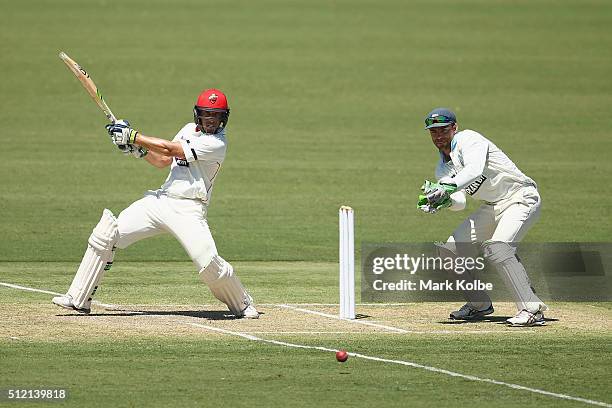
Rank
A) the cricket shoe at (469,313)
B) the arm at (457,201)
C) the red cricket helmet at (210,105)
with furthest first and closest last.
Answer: the cricket shoe at (469,313) < the arm at (457,201) < the red cricket helmet at (210,105)

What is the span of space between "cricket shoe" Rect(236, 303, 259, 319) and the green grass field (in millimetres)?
108

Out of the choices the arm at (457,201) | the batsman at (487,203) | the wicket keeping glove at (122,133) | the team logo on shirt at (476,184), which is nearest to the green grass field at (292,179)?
the batsman at (487,203)

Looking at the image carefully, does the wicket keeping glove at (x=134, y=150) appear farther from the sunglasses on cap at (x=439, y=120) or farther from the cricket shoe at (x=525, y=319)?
the cricket shoe at (x=525, y=319)

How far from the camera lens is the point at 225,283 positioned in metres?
13.0

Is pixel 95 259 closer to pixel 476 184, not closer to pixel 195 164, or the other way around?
pixel 195 164

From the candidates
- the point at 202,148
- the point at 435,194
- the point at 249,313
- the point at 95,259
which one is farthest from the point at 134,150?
the point at 435,194

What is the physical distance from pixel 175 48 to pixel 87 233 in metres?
19.3

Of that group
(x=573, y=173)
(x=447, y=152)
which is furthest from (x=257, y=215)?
(x=447, y=152)

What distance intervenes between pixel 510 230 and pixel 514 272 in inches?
17.3

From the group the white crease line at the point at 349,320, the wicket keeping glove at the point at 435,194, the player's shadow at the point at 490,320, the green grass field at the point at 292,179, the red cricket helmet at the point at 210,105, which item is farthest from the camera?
the player's shadow at the point at 490,320

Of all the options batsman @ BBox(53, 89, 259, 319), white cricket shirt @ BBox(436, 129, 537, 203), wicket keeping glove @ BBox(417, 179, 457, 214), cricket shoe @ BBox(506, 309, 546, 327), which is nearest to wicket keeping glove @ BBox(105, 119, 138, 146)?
batsman @ BBox(53, 89, 259, 319)

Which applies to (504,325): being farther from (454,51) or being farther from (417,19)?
(417,19)

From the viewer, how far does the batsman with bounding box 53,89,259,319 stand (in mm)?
12961

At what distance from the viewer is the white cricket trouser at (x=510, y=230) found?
12930mm
